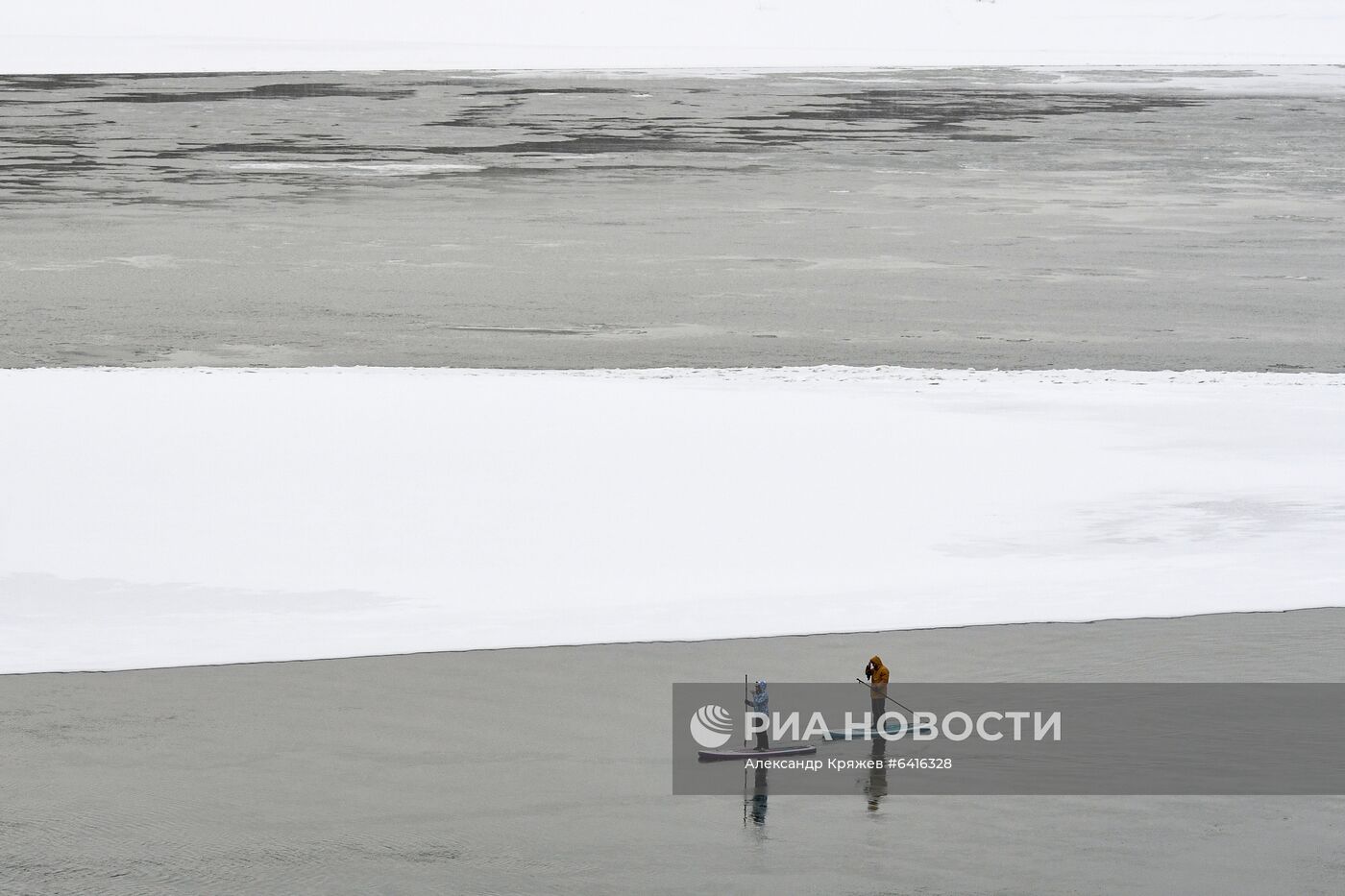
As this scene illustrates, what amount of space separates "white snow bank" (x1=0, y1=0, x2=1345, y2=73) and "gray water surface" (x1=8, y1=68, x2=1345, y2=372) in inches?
405

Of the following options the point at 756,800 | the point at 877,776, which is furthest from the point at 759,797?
the point at 877,776

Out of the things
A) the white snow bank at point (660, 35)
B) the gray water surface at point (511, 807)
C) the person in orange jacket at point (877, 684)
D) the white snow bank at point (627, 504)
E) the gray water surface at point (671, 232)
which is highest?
the white snow bank at point (660, 35)

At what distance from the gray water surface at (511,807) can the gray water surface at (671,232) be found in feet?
20.7

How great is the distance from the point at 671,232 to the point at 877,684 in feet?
43.0

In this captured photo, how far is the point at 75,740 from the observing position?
639cm

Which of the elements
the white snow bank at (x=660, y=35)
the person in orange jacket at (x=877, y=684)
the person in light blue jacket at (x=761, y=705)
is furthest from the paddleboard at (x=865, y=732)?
the white snow bank at (x=660, y=35)

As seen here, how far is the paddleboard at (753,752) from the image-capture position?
630cm

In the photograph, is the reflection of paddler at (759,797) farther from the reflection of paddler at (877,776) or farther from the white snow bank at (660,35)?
the white snow bank at (660,35)

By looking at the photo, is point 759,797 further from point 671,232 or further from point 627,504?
point 671,232

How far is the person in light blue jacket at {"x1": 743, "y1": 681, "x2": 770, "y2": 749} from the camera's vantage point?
20.2 feet

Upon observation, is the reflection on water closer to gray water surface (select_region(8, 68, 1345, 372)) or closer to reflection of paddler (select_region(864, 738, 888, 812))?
reflection of paddler (select_region(864, 738, 888, 812))

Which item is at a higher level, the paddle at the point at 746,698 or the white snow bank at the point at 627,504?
the white snow bank at the point at 627,504

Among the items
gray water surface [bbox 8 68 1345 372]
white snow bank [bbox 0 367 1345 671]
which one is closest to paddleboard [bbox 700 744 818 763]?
Answer: white snow bank [bbox 0 367 1345 671]

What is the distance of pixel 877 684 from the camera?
6.23 metres
